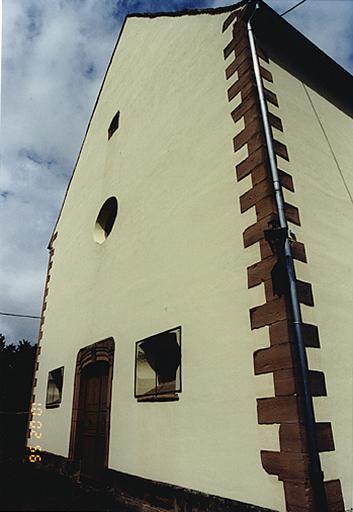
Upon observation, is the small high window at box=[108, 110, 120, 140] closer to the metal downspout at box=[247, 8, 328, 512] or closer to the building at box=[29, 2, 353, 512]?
the building at box=[29, 2, 353, 512]

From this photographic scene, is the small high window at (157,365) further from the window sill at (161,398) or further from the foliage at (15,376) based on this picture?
the foliage at (15,376)

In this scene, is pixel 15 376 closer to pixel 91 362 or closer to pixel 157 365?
pixel 91 362

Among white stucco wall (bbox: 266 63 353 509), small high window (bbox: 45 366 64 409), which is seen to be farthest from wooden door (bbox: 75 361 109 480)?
white stucco wall (bbox: 266 63 353 509)

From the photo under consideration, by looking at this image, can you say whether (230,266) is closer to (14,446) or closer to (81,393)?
(81,393)

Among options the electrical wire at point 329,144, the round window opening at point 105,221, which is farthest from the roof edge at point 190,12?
the round window opening at point 105,221

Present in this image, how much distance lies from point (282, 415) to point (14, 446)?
35.7ft

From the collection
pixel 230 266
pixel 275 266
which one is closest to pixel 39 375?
pixel 230 266

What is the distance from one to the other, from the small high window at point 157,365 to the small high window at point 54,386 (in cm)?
379

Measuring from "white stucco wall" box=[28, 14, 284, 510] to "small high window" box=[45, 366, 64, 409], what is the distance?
0.24 meters

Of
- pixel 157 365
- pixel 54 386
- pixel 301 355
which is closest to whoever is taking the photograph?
pixel 301 355

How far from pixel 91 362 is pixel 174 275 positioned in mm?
2896

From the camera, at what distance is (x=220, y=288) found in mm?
4461

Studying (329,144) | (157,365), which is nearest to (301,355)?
(157,365)

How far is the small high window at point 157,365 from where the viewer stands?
511 cm
